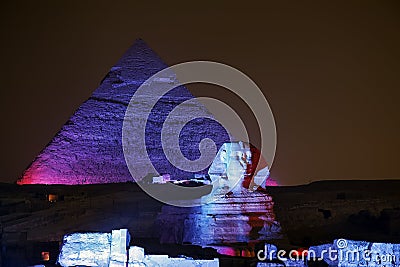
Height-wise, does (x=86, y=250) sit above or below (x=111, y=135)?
below

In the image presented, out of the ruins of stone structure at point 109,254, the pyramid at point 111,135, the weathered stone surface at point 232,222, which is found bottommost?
the ruins of stone structure at point 109,254

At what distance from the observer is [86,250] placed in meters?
7.00

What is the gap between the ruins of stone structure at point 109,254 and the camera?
6.77 metres

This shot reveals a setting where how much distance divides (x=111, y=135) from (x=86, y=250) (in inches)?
783

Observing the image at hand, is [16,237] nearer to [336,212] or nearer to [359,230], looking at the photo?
[359,230]

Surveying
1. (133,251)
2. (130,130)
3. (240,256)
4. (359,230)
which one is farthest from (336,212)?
(130,130)

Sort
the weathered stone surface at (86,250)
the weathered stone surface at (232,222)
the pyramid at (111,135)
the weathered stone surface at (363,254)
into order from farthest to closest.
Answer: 1. the pyramid at (111,135)
2. the weathered stone surface at (232,222)
3. the weathered stone surface at (86,250)
4. the weathered stone surface at (363,254)

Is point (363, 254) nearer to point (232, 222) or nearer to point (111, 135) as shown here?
point (232, 222)

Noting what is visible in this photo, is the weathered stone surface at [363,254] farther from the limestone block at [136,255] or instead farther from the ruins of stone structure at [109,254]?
the limestone block at [136,255]

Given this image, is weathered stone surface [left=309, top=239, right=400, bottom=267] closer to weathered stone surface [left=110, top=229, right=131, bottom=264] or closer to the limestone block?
the limestone block

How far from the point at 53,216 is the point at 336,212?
750 centimetres

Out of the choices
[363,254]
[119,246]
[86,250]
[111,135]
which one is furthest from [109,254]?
[111,135]

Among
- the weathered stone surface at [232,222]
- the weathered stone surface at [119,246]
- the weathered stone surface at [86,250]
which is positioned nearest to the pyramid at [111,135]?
the weathered stone surface at [232,222]

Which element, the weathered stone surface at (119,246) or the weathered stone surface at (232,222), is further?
the weathered stone surface at (232,222)
